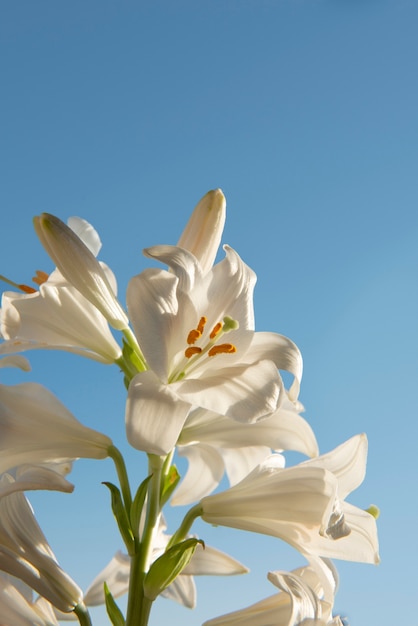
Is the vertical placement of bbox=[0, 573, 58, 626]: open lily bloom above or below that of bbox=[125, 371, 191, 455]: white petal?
below

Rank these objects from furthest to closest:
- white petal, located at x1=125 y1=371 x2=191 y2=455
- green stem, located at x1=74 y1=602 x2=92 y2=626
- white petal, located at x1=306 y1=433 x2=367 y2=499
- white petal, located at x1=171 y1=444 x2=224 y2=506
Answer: white petal, located at x1=171 y1=444 x2=224 y2=506 < white petal, located at x1=306 y1=433 x2=367 y2=499 < green stem, located at x1=74 y1=602 x2=92 y2=626 < white petal, located at x1=125 y1=371 x2=191 y2=455

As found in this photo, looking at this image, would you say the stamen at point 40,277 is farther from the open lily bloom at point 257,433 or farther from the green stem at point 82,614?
the green stem at point 82,614

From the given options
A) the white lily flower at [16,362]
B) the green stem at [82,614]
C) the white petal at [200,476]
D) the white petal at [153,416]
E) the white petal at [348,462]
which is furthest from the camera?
the white petal at [200,476]

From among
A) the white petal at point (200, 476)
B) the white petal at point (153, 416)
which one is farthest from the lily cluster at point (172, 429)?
the white petal at point (200, 476)

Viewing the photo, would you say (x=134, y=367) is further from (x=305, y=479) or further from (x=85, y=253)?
(x=305, y=479)

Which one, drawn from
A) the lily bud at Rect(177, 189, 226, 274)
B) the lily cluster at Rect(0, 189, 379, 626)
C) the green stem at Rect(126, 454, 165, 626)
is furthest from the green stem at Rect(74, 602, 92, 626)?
the lily bud at Rect(177, 189, 226, 274)

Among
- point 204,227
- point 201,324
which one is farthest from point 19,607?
point 204,227

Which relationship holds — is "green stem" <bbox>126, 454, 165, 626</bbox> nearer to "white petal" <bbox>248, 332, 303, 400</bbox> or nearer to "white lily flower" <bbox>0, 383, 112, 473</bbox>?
"white lily flower" <bbox>0, 383, 112, 473</bbox>
